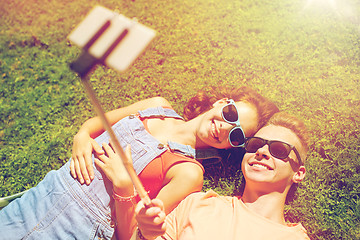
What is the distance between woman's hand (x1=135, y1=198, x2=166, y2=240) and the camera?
77.5 inches

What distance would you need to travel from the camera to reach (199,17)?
5223 millimetres

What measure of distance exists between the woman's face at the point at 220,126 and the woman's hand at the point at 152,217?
1.21 m

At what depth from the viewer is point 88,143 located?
121 inches

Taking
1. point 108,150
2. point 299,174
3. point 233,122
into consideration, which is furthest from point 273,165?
point 108,150

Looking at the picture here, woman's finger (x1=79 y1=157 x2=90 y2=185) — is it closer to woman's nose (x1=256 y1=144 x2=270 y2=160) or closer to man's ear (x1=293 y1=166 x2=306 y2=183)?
woman's nose (x1=256 y1=144 x2=270 y2=160)

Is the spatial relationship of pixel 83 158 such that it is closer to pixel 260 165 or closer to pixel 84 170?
pixel 84 170

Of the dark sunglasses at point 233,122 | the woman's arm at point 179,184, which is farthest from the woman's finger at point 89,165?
the dark sunglasses at point 233,122

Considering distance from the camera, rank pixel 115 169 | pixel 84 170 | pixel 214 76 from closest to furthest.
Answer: pixel 115 169 → pixel 84 170 → pixel 214 76

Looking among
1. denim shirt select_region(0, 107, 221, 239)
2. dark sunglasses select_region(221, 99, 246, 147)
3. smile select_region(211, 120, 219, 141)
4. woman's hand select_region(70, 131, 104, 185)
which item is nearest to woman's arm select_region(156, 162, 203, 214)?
denim shirt select_region(0, 107, 221, 239)

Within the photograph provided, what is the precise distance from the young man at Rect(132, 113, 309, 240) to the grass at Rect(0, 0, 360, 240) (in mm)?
750

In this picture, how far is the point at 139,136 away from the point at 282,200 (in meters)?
1.65

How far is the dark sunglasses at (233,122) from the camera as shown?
3074mm

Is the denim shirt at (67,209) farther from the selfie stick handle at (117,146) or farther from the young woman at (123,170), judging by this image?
the selfie stick handle at (117,146)

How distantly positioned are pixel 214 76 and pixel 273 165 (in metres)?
2.06
